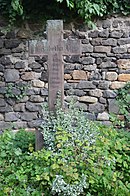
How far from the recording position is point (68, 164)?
9.18 ft

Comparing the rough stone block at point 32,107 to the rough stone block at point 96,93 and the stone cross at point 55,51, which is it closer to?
the rough stone block at point 96,93

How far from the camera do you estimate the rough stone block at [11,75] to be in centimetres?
522

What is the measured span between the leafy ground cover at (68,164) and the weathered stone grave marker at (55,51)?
209mm

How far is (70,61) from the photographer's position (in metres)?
5.20

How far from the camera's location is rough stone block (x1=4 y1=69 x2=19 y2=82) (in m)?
5.22

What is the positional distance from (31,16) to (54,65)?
211cm

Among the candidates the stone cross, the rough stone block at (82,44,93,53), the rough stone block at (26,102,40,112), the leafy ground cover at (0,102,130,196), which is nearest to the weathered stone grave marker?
the stone cross

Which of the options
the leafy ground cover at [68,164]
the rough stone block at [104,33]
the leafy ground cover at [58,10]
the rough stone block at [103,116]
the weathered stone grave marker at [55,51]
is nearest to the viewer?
the leafy ground cover at [68,164]

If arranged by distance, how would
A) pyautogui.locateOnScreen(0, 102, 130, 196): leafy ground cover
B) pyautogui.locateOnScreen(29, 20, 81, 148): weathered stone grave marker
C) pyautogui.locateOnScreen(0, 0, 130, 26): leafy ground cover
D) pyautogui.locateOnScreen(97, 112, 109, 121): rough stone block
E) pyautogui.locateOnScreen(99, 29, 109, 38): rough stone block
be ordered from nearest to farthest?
pyautogui.locateOnScreen(0, 102, 130, 196): leafy ground cover, pyautogui.locateOnScreen(29, 20, 81, 148): weathered stone grave marker, pyautogui.locateOnScreen(0, 0, 130, 26): leafy ground cover, pyautogui.locateOnScreen(99, 29, 109, 38): rough stone block, pyautogui.locateOnScreen(97, 112, 109, 121): rough stone block

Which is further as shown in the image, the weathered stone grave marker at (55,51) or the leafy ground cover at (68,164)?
the weathered stone grave marker at (55,51)

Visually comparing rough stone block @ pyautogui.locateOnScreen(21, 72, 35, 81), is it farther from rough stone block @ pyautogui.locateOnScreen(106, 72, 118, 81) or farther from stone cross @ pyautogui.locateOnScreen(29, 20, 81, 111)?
stone cross @ pyautogui.locateOnScreen(29, 20, 81, 111)

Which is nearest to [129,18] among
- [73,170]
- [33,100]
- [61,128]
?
[33,100]

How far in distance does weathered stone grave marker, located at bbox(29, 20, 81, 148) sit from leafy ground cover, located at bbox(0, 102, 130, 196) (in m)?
0.21

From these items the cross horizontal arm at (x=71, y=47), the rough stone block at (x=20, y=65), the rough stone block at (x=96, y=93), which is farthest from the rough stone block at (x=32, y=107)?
the cross horizontal arm at (x=71, y=47)
